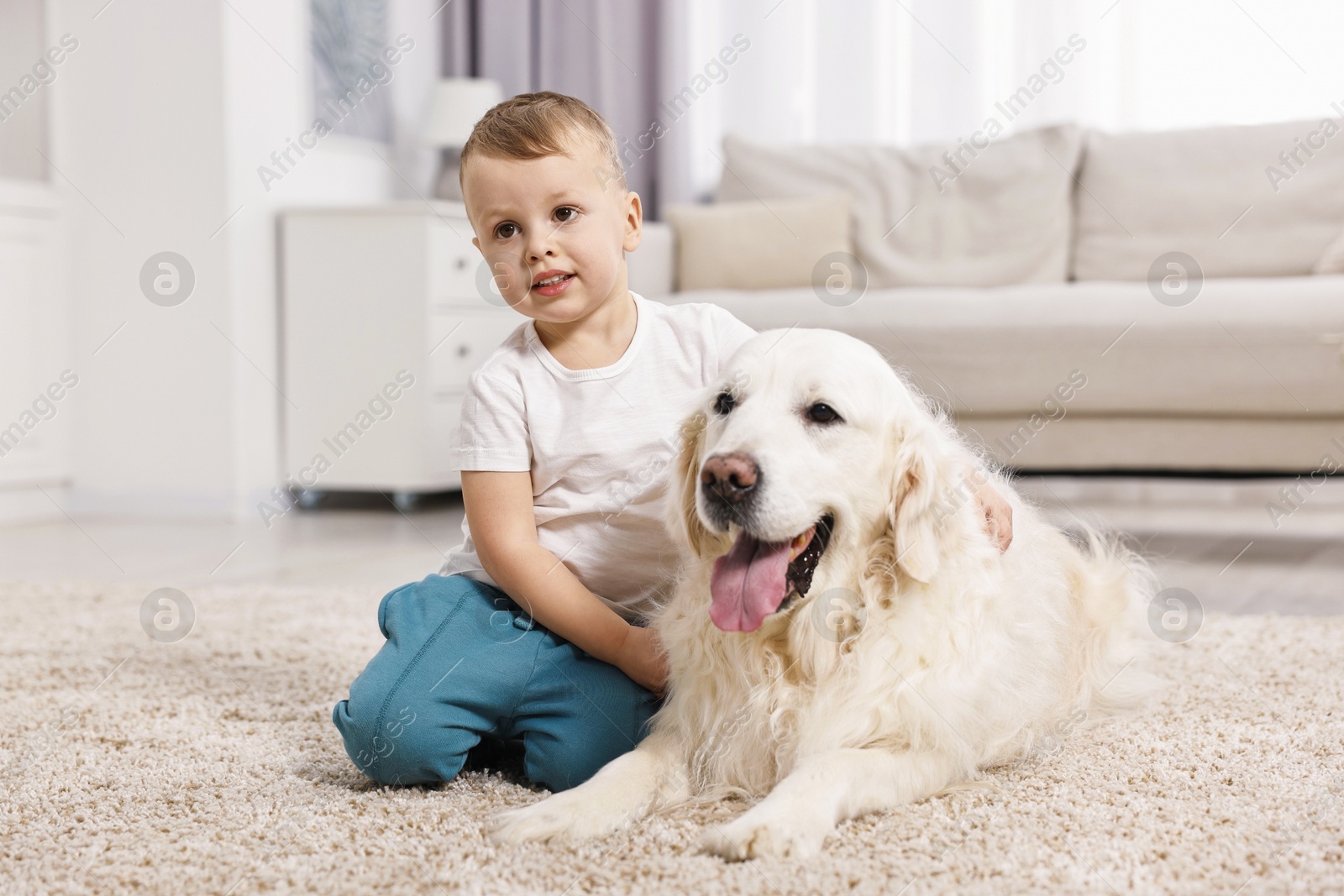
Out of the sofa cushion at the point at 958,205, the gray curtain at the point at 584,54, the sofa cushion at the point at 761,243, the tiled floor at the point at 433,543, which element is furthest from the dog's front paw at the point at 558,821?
the gray curtain at the point at 584,54

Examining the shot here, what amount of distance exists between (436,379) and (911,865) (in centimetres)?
339

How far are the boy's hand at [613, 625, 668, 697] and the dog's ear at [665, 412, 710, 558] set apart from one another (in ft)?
0.61

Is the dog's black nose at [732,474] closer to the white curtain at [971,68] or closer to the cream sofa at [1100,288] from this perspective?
the cream sofa at [1100,288]

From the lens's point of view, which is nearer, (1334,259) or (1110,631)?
(1110,631)

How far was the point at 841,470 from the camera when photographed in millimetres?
1292

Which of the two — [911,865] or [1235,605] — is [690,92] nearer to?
[1235,605]

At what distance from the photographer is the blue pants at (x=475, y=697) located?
1.42m

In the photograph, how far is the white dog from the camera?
4.10 ft

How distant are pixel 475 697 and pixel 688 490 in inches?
15.5

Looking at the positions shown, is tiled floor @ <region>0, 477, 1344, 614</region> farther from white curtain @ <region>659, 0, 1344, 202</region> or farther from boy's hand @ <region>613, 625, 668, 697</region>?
white curtain @ <region>659, 0, 1344, 202</region>

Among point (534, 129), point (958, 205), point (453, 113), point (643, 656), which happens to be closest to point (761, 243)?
point (958, 205)

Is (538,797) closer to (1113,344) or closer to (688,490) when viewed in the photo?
(688,490)

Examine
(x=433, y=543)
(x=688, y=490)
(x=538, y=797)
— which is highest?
(x=688, y=490)

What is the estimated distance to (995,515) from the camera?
4.80ft
